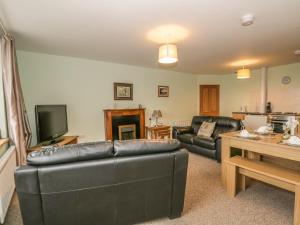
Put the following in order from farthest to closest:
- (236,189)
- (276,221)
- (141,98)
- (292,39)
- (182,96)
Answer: (182,96)
(141,98)
(292,39)
(236,189)
(276,221)

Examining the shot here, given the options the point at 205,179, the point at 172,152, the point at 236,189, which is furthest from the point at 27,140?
the point at 236,189

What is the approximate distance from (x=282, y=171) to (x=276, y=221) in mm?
539

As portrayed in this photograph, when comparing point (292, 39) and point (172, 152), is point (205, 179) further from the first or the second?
point (292, 39)

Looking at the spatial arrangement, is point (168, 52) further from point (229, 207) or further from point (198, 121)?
point (198, 121)

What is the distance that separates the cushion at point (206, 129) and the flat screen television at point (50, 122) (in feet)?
10.5

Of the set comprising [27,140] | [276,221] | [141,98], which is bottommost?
[276,221]

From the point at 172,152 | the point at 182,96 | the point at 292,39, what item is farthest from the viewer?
the point at 182,96

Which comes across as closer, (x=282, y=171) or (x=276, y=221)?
(x=276, y=221)

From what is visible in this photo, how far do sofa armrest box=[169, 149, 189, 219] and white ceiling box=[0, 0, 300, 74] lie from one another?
158 centimetres

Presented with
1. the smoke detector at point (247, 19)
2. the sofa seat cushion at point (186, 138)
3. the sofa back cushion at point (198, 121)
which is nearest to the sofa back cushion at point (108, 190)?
the smoke detector at point (247, 19)

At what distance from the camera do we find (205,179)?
2900mm

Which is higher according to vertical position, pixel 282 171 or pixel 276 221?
pixel 282 171

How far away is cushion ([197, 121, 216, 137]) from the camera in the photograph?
434 cm

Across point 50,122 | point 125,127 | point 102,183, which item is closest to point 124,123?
point 125,127
